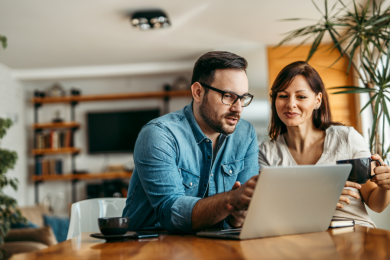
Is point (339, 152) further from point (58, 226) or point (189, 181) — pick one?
point (58, 226)

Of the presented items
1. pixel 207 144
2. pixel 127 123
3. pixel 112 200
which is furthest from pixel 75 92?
pixel 207 144

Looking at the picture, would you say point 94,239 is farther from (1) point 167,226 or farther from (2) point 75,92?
(2) point 75,92

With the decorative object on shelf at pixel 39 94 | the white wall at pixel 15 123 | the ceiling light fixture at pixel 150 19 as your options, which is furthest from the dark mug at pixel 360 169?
the decorative object on shelf at pixel 39 94

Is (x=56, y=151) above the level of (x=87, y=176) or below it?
above

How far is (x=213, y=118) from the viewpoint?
1.39m

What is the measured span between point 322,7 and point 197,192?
2.97 meters

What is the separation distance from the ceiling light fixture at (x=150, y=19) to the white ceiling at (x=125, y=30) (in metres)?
0.09

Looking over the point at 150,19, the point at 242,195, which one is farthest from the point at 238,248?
the point at 150,19

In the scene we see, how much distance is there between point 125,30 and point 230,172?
3.12 meters

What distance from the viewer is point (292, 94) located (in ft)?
5.63

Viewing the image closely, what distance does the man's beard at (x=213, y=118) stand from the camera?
1.38 metres

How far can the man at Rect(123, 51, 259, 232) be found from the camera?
1.10m

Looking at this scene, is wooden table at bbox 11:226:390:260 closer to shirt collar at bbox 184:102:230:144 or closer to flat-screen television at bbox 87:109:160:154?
shirt collar at bbox 184:102:230:144

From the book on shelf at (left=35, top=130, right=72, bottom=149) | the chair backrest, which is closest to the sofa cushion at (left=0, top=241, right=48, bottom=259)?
the chair backrest
